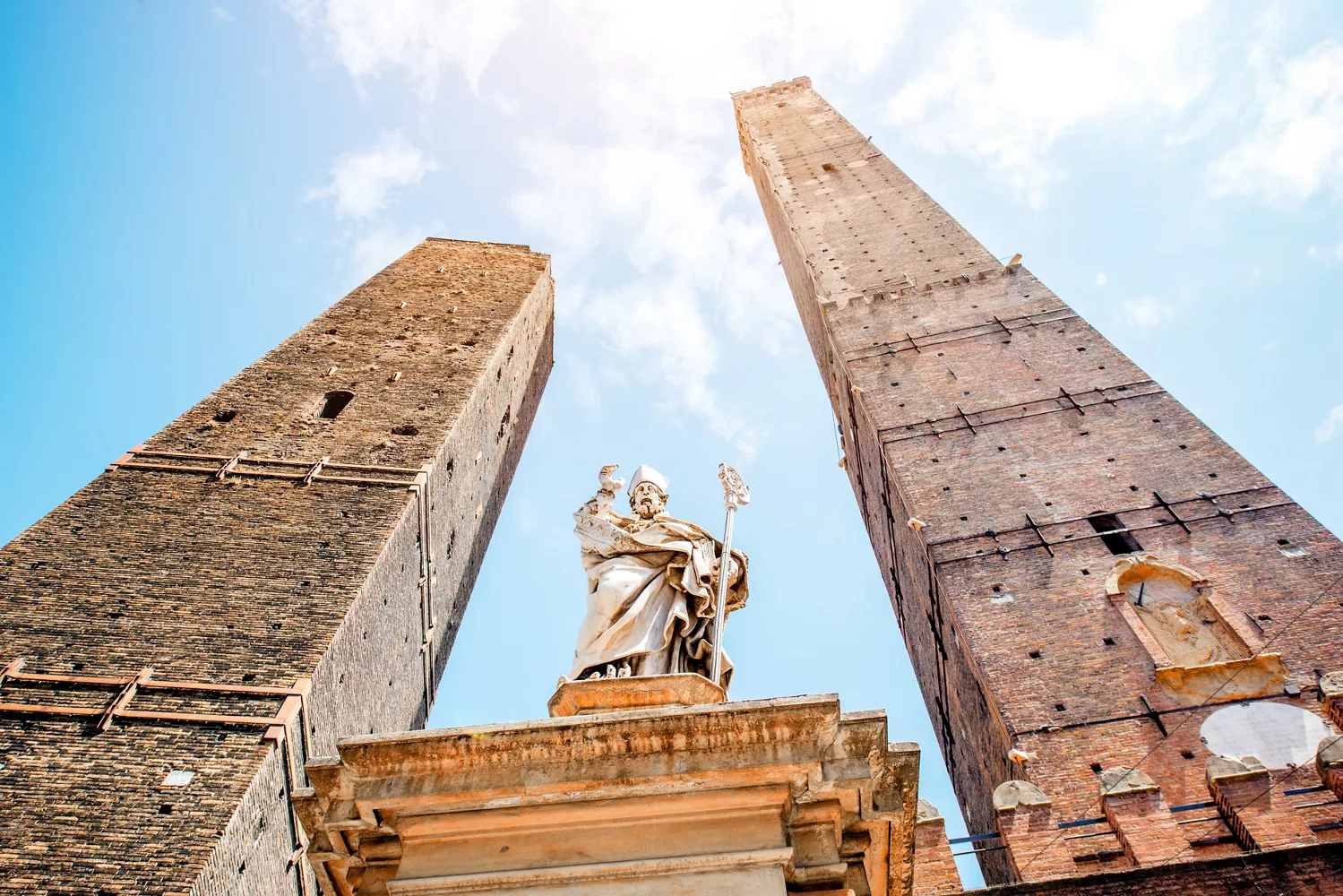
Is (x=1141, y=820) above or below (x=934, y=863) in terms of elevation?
above

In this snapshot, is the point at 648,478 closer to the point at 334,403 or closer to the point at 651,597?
the point at 651,597

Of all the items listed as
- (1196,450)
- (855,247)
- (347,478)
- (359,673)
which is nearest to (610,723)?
(359,673)

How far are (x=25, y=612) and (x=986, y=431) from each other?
10.5 m

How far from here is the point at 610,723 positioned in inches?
Result: 135

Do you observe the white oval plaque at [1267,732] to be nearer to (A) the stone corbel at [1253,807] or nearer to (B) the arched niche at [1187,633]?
(B) the arched niche at [1187,633]

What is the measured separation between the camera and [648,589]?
15.8 ft

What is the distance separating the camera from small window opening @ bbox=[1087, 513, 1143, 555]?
1087 centimetres

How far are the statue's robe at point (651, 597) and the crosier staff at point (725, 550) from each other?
77 mm

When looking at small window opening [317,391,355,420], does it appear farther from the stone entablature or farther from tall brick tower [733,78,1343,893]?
the stone entablature

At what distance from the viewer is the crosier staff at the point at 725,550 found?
4.53 m

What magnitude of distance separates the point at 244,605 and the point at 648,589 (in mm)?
6155

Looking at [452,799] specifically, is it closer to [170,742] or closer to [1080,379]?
[170,742]

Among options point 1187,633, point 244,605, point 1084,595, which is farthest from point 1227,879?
point 244,605

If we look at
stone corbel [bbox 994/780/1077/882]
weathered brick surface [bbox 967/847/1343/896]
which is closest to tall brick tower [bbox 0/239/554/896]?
stone corbel [bbox 994/780/1077/882]
